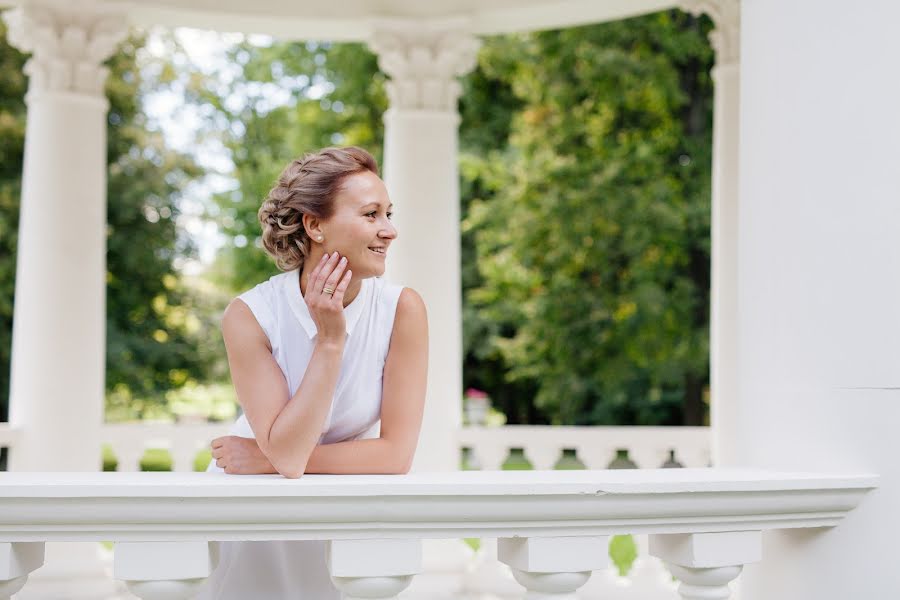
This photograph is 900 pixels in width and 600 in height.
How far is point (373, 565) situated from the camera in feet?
20.3

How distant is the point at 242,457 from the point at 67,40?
1478 cm

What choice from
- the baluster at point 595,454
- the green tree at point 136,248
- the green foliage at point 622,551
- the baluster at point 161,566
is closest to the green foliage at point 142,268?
the green tree at point 136,248

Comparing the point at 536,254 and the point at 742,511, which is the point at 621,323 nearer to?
the point at 536,254

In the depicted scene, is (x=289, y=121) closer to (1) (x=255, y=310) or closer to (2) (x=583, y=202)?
A: (2) (x=583, y=202)

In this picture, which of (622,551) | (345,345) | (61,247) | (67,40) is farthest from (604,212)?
(345,345)

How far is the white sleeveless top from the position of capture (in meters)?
8.31

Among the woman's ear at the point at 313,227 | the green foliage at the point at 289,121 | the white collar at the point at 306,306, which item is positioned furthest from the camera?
the green foliage at the point at 289,121

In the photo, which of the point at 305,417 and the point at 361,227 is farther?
the point at 361,227

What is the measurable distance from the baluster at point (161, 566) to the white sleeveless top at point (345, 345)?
7.30 feet

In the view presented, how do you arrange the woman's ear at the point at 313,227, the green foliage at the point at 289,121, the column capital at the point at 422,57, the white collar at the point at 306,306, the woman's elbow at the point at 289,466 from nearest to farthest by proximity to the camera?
the woman's elbow at the point at 289,466
the white collar at the point at 306,306
the woman's ear at the point at 313,227
the column capital at the point at 422,57
the green foliage at the point at 289,121

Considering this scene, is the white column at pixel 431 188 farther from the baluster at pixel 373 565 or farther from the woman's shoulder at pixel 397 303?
the baluster at pixel 373 565

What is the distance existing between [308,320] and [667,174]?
1845 inches

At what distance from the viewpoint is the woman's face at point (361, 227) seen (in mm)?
8117

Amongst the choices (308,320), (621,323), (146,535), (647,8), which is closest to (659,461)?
(647,8)
